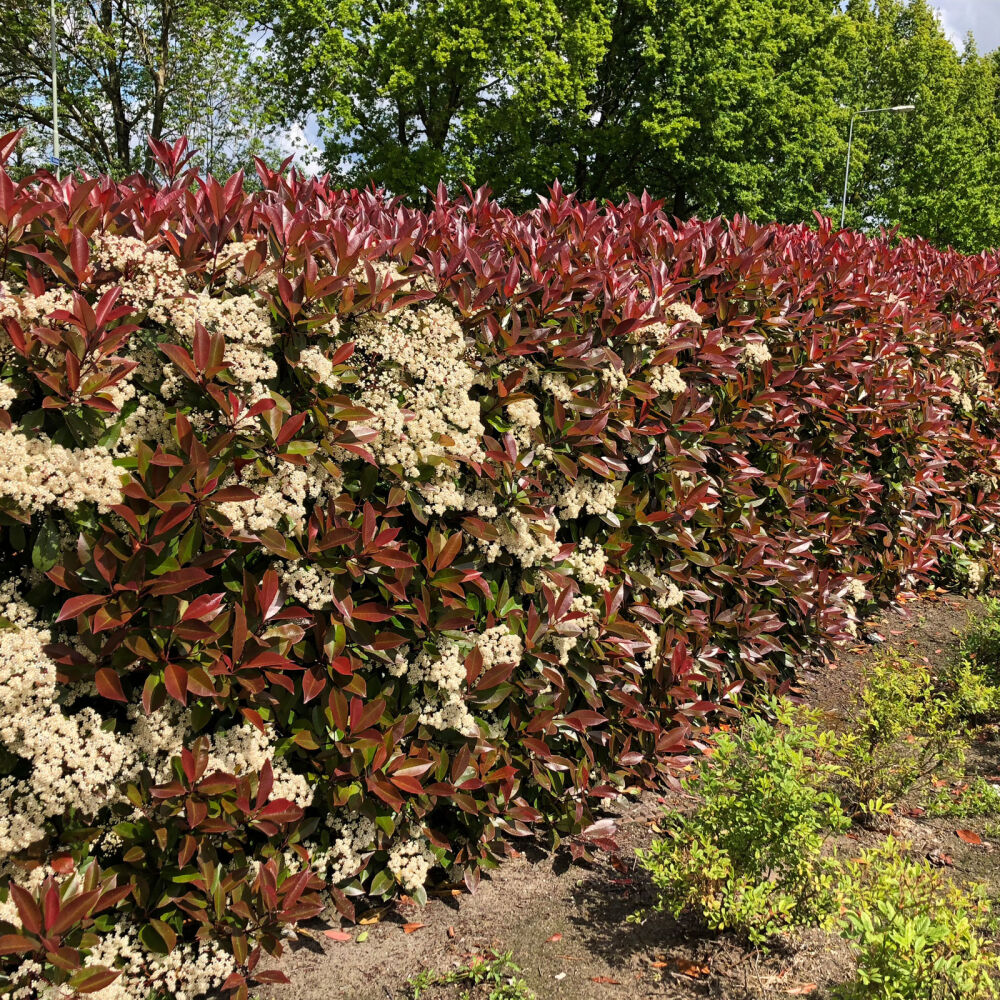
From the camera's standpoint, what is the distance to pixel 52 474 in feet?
6.75

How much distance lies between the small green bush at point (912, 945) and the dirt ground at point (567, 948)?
405 mm

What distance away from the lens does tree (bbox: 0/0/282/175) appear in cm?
2491

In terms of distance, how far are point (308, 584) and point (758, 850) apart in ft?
5.34

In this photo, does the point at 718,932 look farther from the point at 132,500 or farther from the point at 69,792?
the point at 132,500

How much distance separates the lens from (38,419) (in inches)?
83.5

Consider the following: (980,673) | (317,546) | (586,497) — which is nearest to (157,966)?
(317,546)

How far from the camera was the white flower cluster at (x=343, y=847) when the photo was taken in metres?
2.69

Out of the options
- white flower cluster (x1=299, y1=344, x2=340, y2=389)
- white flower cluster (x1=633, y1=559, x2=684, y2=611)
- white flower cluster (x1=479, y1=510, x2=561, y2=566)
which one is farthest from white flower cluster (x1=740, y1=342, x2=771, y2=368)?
white flower cluster (x1=299, y1=344, x2=340, y2=389)

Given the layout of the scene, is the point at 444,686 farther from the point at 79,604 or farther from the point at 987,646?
the point at 987,646

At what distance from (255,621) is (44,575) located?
56 centimetres

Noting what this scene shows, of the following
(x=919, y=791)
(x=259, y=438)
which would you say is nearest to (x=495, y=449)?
(x=259, y=438)

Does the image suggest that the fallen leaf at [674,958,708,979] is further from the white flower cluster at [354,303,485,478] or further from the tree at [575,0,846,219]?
the tree at [575,0,846,219]

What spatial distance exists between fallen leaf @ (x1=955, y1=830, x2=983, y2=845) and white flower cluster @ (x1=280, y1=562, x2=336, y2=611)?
2888 millimetres

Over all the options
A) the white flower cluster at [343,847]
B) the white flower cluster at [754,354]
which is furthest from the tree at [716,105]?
the white flower cluster at [343,847]
